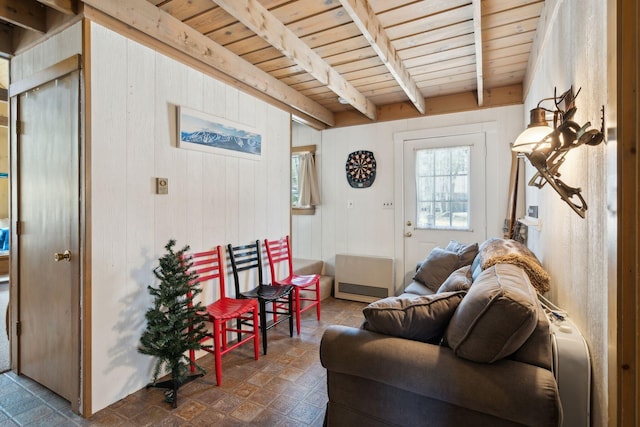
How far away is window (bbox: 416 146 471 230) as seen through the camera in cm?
372

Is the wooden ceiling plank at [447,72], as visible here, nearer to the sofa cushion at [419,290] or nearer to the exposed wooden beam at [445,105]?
the exposed wooden beam at [445,105]

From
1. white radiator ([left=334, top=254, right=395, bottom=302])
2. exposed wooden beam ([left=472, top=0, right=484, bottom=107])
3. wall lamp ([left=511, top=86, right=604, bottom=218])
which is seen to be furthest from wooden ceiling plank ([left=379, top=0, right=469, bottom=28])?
white radiator ([left=334, top=254, right=395, bottom=302])

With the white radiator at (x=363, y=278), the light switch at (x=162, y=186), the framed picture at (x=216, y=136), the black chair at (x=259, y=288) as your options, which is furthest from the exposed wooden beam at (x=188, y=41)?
the white radiator at (x=363, y=278)

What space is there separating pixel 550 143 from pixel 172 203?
7.73 ft

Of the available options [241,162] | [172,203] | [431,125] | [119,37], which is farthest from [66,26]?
[431,125]

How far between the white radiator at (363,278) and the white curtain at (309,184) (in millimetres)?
897

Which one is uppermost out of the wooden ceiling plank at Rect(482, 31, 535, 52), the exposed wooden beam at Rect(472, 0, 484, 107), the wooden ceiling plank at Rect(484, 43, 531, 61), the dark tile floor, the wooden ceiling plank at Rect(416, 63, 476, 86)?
the wooden ceiling plank at Rect(416, 63, 476, 86)

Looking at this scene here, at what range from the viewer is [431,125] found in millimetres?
3904

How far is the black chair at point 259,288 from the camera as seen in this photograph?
270 cm

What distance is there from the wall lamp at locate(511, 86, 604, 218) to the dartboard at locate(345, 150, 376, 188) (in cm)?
260

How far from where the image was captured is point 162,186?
228 cm

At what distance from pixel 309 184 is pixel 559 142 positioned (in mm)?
3490

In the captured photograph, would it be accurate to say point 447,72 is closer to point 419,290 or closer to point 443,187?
point 443,187

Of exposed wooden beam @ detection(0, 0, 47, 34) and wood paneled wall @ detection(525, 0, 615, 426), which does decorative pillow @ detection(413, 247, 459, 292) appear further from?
exposed wooden beam @ detection(0, 0, 47, 34)
